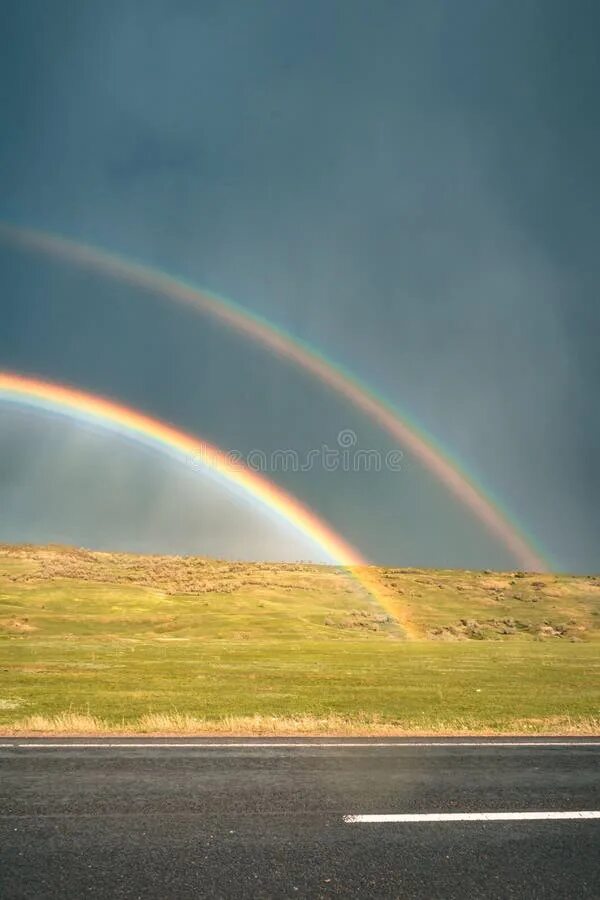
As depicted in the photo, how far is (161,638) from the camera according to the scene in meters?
56.9

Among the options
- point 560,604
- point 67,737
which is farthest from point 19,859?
point 560,604

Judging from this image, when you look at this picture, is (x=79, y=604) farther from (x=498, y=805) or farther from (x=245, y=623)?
(x=498, y=805)

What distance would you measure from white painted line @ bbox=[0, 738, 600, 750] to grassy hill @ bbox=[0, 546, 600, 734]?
196cm

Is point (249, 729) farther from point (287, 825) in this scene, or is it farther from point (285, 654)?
point (285, 654)

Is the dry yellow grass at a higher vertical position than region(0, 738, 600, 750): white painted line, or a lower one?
lower

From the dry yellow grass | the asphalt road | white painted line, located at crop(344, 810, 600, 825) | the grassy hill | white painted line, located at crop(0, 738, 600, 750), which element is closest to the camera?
the asphalt road

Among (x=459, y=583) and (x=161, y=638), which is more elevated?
(x=459, y=583)

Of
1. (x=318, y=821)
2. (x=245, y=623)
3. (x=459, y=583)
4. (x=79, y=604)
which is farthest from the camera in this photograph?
(x=459, y=583)

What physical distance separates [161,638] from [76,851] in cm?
5247

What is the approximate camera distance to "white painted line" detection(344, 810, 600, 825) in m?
8.01

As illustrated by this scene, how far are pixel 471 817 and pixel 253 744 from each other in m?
5.47

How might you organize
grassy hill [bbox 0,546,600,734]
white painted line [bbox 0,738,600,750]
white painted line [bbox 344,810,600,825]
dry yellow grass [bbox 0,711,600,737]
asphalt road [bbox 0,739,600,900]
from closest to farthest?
asphalt road [bbox 0,739,600,900]
white painted line [bbox 344,810,600,825]
white painted line [bbox 0,738,600,750]
dry yellow grass [bbox 0,711,600,737]
grassy hill [bbox 0,546,600,734]

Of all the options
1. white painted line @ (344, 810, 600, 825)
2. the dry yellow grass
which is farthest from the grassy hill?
white painted line @ (344, 810, 600, 825)

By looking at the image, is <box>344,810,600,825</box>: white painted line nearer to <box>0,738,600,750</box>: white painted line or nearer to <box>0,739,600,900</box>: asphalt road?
<box>0,739,600,900</box>: asphalt road
